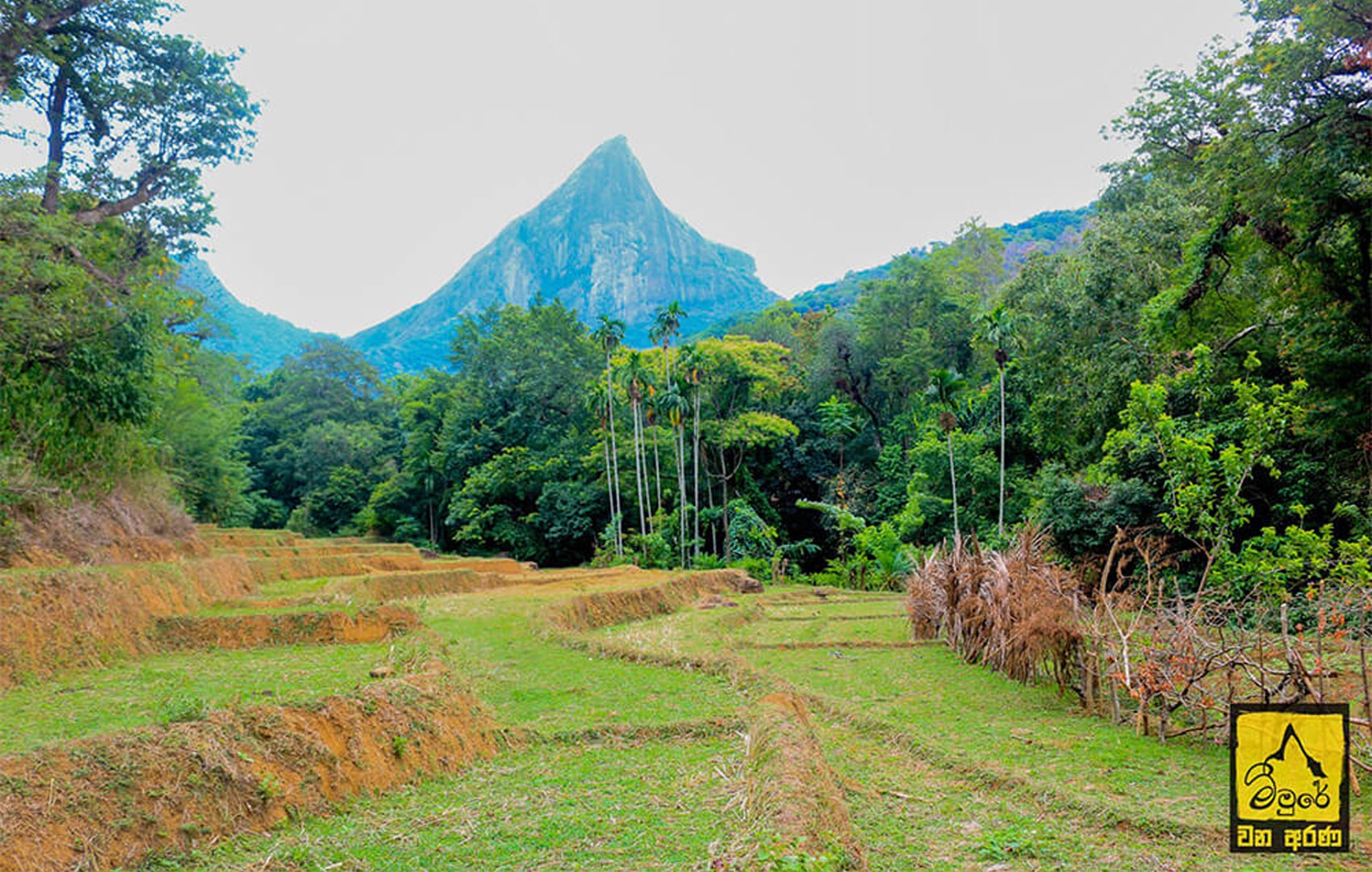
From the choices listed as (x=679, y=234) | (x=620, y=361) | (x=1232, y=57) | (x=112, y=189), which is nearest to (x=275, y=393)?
(x=620, y=361)

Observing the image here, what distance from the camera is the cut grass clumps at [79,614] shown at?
8.48 meters

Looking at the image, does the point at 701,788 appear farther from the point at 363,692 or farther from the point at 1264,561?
the point at 1264,561

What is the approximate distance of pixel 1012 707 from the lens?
30.6 ft

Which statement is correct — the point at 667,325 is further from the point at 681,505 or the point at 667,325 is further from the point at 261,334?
the point at 261,334

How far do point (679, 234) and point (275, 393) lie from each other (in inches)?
3170

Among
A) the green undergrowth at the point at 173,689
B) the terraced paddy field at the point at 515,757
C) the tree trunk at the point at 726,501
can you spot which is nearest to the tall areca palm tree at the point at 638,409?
the tree trunk at the point at 726,501

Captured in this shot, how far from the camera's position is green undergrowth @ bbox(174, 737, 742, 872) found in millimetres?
4688

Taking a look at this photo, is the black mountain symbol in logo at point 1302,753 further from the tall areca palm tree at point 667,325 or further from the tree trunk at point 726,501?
the tall areca palm tree at point 667,325

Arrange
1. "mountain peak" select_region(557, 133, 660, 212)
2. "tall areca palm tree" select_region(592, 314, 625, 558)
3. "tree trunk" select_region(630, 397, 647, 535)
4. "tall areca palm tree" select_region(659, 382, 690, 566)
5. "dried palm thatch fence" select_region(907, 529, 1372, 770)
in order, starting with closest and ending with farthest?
"dried palm thatch fence" select_region(907, 529, 1372, 770) < "tall areca palm tree" select_region(659, 382, 690, 566) < "tree trunk" select_region(630, 397, 647, 535) < "tall areca palm tree" select_region(592, 314, 625, 558) < "mountain peak" select_region(557, 133, 660, 212)

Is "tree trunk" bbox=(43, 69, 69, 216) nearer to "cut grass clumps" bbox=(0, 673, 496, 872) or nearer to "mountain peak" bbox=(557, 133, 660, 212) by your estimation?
"cut grass clumps" bbox=(0, 673, 496, 872)

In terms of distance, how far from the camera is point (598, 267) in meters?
114

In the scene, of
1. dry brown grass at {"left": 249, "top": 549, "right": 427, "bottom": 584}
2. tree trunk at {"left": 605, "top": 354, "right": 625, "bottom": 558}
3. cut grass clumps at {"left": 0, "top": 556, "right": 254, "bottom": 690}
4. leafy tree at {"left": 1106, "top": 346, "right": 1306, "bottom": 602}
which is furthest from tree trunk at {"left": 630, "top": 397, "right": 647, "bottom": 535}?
cut grass clumps at {"left": 0, "top": 556, "right": 254, "bottom": 690}

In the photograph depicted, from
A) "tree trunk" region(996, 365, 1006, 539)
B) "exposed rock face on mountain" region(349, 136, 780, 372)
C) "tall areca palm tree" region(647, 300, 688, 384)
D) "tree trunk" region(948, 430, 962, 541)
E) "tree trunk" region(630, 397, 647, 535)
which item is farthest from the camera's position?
"exposed rock face on mountain" region(349, 136, 780, 372)

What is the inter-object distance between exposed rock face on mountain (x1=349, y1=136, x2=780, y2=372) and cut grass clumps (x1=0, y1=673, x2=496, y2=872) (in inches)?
3857
